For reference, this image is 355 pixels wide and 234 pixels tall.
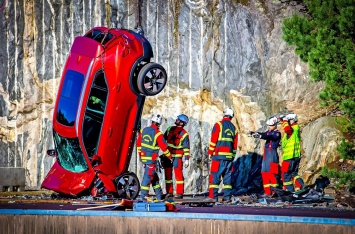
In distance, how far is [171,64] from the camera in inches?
851

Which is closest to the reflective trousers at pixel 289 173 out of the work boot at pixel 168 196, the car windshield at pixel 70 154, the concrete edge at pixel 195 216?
the work boot at pixel 168 196

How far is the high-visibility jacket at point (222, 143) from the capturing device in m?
17.8

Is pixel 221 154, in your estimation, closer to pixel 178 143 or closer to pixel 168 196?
pixel 178 143

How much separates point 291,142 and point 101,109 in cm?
391

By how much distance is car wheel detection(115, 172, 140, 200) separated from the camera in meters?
17.5

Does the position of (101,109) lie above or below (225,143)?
above

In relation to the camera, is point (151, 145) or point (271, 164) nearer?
point (151, 145)

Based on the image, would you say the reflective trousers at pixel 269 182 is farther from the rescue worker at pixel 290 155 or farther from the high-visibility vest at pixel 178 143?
the high-visibility vest at pixel 178 143

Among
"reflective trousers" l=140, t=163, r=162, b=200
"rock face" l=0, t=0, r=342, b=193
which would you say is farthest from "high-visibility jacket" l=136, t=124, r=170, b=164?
"rock face" l=0, t=0, r=342, b=193

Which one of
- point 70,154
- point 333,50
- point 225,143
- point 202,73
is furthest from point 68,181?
point 333,50

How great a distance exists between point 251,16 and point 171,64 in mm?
2200

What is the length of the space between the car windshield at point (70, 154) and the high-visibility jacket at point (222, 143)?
8.34ft

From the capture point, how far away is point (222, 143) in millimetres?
17891

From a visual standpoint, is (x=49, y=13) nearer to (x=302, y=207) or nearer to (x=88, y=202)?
(x=88, y=202)
